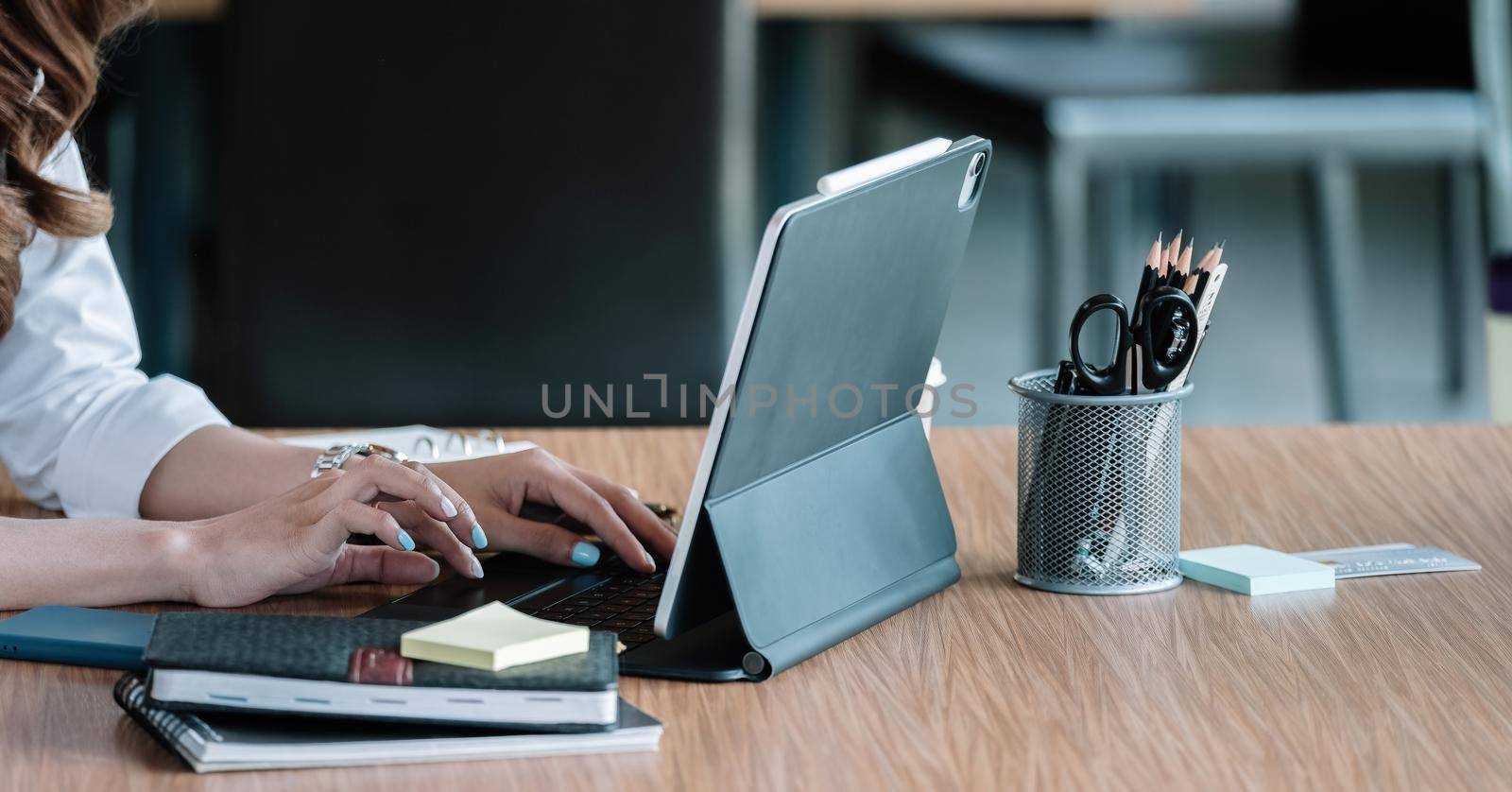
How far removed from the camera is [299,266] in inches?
57.4

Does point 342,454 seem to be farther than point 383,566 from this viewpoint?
Yes

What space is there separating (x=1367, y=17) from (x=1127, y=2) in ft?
2.66

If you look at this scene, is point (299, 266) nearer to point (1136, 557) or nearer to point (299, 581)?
point (299, 581)

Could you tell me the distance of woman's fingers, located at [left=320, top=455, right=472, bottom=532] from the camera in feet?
2.54

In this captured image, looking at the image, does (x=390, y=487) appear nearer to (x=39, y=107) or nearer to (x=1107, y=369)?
(x=1107, y=369)

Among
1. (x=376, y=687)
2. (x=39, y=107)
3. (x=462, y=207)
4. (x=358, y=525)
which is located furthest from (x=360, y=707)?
(x=462, y=207)

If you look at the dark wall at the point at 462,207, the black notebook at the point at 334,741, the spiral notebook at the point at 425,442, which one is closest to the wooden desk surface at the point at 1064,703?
the black notebook at the point at 334,741

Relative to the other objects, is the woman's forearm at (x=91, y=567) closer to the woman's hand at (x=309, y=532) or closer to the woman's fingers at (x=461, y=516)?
the woman's hand at (x=309, y=532)

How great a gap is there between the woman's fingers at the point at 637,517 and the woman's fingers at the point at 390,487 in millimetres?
119

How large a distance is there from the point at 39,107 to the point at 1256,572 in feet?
2.78

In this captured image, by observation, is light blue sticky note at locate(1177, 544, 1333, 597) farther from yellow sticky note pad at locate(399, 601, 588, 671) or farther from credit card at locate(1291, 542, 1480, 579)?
yellow sticky note pad at locate(399, 601, 588, 671)

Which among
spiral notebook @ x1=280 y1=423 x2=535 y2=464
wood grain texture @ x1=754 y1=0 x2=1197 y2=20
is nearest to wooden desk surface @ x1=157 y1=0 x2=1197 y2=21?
wood grain texture @ x1=754 y1=0 x2=1197 y2=20

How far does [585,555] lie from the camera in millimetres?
848

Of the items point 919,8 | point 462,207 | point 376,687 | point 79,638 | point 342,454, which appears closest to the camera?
point 376,687
